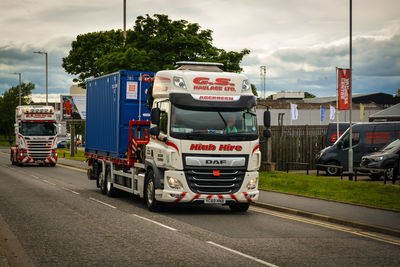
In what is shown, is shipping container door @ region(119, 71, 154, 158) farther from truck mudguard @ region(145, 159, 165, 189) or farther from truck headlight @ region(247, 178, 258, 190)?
truck headlight @ region(247, 178, 258, 190)

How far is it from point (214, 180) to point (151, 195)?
1849mm

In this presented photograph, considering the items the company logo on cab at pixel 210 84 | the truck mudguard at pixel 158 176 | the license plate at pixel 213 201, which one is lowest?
the license plate at pixel 213 201

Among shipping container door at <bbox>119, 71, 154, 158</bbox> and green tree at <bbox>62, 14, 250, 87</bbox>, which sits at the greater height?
green tree at <bbox>62, 14, 250, 87</bbox>

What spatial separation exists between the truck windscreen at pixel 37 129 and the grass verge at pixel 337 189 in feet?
59.3

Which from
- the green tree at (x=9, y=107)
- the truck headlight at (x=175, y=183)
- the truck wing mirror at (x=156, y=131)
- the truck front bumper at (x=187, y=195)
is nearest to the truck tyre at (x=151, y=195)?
the truck front bumper at (x=187, y=195)

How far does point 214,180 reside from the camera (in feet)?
47.4

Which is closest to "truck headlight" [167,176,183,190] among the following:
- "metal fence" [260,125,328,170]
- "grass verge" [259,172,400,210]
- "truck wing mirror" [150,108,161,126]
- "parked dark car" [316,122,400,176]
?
"truck wing mirror" [150,108,161,126]

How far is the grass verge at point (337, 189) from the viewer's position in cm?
1720

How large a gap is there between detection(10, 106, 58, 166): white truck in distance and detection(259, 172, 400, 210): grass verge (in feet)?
59.4

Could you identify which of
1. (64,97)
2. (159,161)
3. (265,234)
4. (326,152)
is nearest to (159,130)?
(159,161)

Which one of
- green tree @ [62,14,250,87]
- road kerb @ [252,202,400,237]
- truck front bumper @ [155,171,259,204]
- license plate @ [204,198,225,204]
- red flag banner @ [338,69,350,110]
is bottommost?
road kerb @ [252,202,400,237]

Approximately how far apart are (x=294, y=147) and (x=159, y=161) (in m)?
16.9

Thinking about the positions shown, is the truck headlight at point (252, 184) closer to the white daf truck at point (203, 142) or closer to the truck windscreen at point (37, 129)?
the white daf truck at point (203, 142)

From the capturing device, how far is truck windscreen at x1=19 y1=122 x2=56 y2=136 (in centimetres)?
3853
